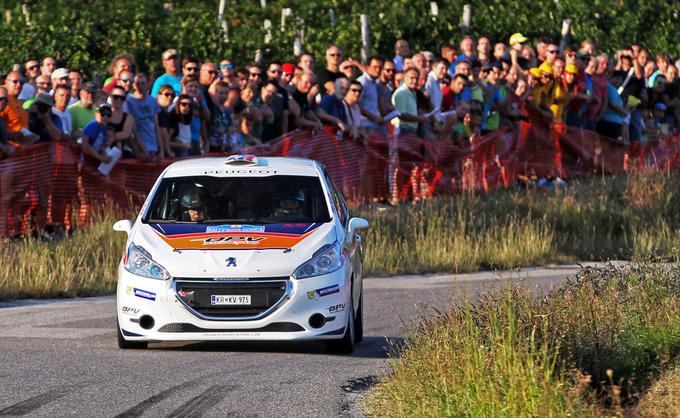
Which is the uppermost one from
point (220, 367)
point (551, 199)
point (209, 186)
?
point (209, 186)

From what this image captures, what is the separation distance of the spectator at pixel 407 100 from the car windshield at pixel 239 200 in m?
10.2

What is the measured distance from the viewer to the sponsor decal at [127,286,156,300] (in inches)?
493

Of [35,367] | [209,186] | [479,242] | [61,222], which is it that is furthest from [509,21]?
[35,367]

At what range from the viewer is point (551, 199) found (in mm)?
24984

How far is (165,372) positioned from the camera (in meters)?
11.7

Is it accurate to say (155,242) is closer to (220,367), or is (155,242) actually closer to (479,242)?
(220,367)

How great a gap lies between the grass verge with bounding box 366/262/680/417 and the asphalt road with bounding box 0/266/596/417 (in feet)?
0.93

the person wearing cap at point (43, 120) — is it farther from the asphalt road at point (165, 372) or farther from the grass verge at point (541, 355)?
the grass verge at point (541, 355)

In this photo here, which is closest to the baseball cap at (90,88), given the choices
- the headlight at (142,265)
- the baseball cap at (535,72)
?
the headlight at (142,265)

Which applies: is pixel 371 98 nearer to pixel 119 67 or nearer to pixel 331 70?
pixel 331 70

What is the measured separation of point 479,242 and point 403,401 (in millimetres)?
12477

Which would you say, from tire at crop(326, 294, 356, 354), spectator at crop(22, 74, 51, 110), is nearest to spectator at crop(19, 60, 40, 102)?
spectator at crop(22, 74, 51, 110)

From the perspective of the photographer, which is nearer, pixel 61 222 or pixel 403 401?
pixel 403 401

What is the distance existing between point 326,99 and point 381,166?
167 cm
